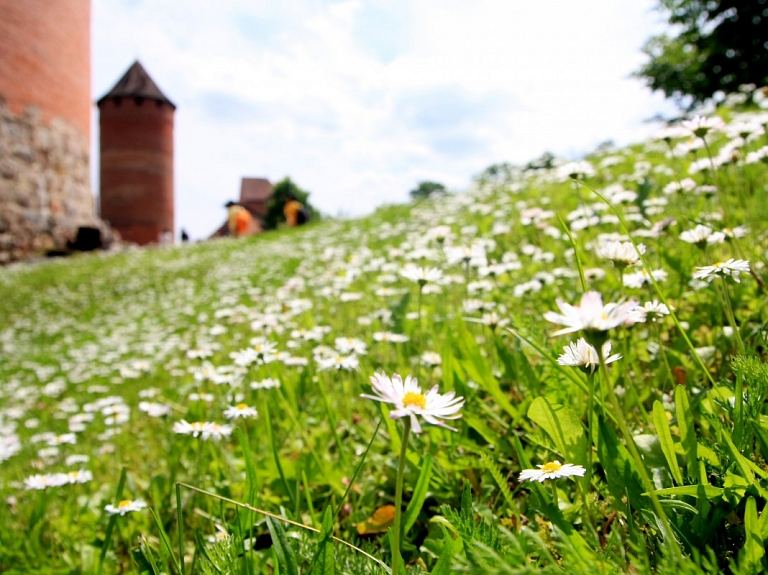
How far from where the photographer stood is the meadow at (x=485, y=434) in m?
0.69

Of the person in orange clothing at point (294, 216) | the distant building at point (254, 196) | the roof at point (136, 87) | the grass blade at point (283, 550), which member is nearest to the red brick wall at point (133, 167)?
the roof at point (136, 87)

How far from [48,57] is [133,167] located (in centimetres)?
719

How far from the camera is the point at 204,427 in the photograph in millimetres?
1175

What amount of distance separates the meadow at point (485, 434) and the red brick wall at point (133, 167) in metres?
19.5

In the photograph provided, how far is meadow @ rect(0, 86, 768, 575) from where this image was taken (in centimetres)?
69

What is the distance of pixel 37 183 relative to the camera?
13938 millimetres

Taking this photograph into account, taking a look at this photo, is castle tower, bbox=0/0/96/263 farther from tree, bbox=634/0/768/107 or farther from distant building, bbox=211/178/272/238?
distant building, bbox=211/178/272/238

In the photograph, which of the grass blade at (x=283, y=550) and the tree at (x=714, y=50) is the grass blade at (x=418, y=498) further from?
the tree at (x=714, y=50)

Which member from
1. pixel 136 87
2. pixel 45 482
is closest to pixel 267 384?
pixel 45 482

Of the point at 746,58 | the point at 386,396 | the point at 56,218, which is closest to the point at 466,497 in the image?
the point at 386,396

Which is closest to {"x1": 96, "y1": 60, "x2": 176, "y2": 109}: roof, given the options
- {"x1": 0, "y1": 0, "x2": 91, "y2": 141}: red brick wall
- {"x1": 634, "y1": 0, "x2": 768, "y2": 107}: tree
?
{"x1": 0, "y1": 0, "x2": 91, "y2": 141}: red brick wall

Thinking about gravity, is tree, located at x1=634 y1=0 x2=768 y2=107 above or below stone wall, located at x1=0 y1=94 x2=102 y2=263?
above

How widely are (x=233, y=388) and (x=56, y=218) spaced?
15.5 metres

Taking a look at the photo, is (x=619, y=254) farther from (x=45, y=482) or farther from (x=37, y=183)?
(x=37, y=183)
